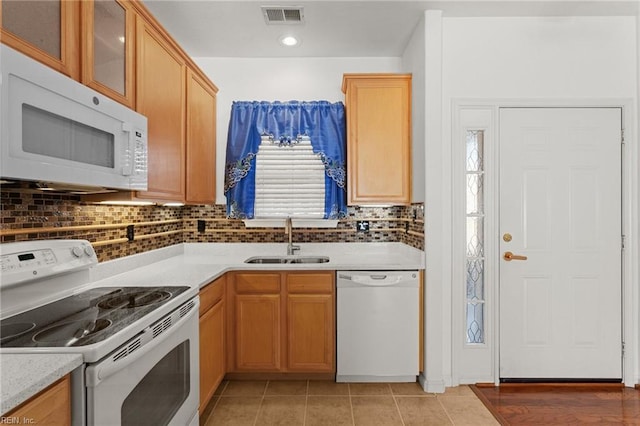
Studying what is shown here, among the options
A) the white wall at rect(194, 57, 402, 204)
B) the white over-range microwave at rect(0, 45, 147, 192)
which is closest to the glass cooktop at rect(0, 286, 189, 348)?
the white over-range microwave at rect(0, 45, 147, 192)

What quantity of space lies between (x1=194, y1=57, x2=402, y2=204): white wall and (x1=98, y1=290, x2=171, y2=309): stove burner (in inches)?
62.2

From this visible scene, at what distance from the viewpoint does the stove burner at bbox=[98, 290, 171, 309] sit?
1540 millimetres

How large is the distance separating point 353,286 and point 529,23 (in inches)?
93.6

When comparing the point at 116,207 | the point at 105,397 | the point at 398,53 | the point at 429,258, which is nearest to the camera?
the point at 105,397

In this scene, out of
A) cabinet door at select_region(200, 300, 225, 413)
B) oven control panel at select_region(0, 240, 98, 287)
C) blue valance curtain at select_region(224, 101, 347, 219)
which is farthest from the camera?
blue valance curtain at select_region(224, 101, 347, 219)

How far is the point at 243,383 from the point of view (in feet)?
8.57

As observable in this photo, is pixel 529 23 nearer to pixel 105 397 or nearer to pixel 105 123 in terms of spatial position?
pixel 105 123

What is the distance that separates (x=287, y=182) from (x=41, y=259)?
1.93 meters

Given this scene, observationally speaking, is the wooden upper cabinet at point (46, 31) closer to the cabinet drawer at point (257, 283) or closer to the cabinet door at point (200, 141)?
the cabinet door at point (200, 141)

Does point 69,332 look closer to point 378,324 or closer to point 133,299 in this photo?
point 133,299

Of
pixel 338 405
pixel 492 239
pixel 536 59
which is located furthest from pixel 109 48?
pixel 536 59

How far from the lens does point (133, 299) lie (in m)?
1.64

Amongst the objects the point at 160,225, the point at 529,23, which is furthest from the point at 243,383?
the point at 529,23

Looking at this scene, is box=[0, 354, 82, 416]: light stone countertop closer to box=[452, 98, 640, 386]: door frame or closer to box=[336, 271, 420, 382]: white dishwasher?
box=[336, 271, 420, 382]: white dishwasher
